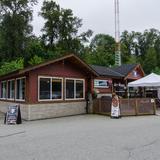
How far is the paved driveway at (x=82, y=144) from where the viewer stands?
7.19 meters

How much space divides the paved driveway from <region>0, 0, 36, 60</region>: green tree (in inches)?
1153

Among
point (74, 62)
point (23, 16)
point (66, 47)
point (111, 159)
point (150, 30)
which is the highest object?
point (150, 30)

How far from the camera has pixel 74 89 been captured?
18234 millimetres

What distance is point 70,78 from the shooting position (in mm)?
17984

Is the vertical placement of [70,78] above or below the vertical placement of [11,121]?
above

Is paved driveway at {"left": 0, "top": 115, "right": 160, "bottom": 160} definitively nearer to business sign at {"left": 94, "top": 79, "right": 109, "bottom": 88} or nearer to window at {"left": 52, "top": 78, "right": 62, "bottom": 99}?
window at {"left": 52, "top": 78, "right": 62, "bottom": 99}

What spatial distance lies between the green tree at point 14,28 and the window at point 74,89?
23.0 metres

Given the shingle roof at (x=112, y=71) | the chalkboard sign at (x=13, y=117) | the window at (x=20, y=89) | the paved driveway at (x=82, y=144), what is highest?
the shingle roof at (x=112, y=71)

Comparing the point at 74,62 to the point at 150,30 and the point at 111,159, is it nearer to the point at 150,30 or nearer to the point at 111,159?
the point at 111,159

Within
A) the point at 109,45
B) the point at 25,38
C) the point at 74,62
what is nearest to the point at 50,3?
the point at 25,38

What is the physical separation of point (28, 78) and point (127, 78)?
11.6 m

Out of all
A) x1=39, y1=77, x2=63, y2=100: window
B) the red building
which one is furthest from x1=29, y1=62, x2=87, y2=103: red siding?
x1=39, y1=77, x2=63, y2=100: window

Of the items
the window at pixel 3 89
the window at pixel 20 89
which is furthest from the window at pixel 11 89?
the window at pixel 3 89

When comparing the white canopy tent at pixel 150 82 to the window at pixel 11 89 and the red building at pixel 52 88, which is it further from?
the window at pixel 11 89
